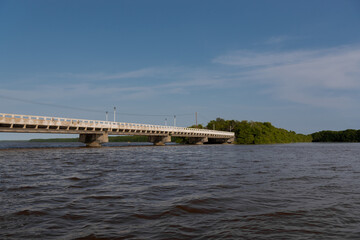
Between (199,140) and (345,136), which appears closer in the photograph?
(199,140)

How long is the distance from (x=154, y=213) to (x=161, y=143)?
69.7 meters

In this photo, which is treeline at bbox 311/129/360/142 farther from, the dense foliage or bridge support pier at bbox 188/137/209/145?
bridge support pier at bbox 188/137/209/145

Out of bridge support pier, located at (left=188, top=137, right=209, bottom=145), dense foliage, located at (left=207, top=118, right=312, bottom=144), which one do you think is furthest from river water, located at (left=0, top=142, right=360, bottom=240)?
dense foliage, located at (left=207, top=118, right=312, bottom=144)

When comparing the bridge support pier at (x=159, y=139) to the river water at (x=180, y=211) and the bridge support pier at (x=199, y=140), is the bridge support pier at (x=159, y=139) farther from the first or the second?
the river water at (x=180, y=211)

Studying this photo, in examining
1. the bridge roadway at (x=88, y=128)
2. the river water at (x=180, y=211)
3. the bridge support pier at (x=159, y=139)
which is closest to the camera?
the river water at (x=180, y=211)

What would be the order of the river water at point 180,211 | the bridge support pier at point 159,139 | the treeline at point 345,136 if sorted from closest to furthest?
the river water at point 180,211 < the bridge support pier at point 159,139 < the treeline at point 345,136

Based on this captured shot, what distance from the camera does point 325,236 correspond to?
5051 millimetres

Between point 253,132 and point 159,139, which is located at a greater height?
point 253,132

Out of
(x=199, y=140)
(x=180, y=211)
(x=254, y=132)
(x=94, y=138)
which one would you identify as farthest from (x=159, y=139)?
(x=180, y=211)

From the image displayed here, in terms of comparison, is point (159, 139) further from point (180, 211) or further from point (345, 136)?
point (345, 136)

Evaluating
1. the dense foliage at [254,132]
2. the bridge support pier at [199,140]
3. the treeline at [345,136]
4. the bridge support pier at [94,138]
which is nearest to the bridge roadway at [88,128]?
the bridge support pier at [94,138]

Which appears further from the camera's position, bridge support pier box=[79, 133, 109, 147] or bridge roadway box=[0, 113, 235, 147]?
bridge support pier box=[79, 133, 109, 147]

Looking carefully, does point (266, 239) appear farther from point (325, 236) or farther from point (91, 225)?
point (91, 225)

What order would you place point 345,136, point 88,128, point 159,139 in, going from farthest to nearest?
point 345,136, point 159,139, point 88,128
